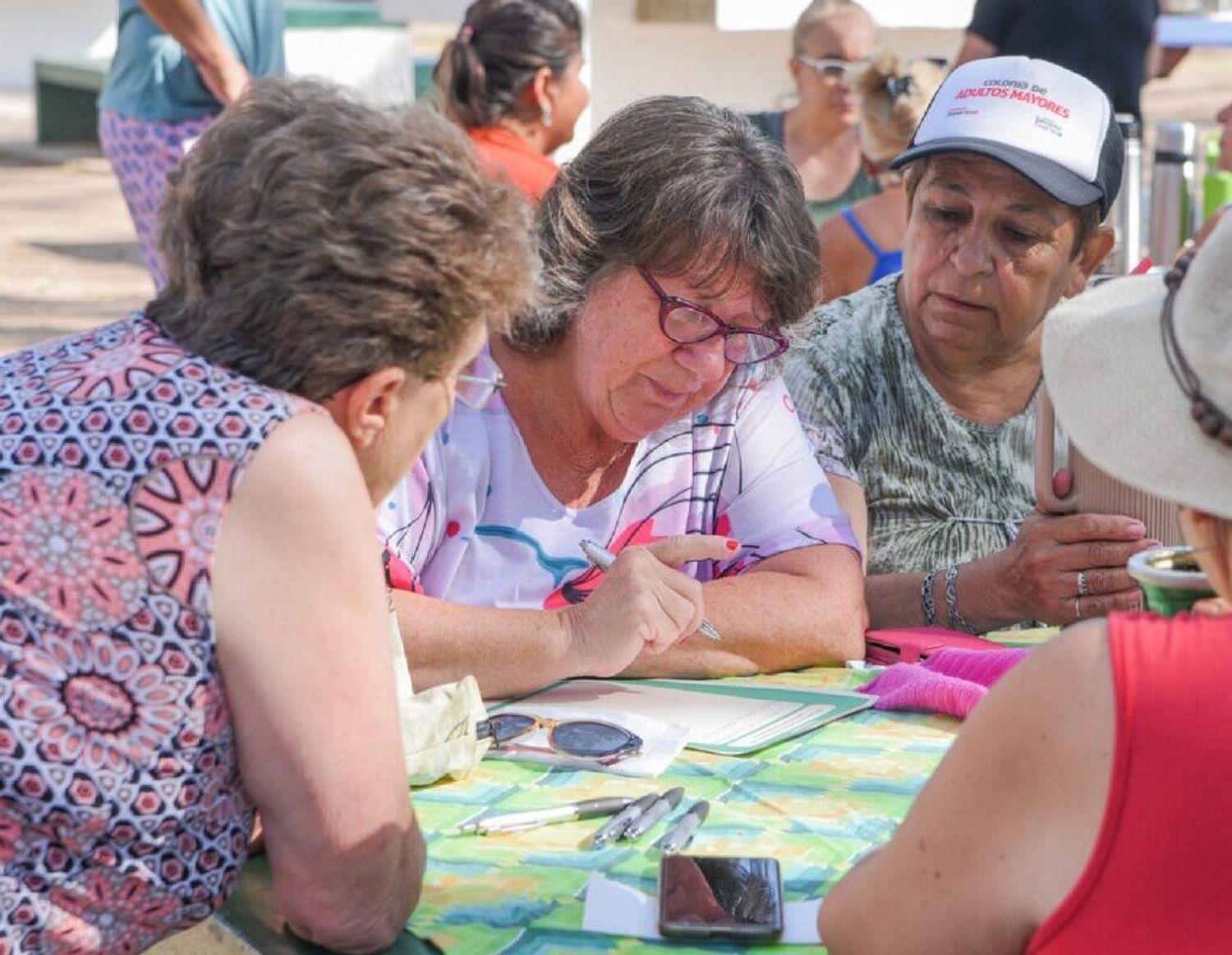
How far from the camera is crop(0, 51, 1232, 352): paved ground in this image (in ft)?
31.1

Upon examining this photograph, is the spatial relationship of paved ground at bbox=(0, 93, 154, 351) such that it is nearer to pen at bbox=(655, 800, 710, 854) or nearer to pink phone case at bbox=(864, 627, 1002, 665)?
pink phone case at bbox=(864, 627, 1002, 665)

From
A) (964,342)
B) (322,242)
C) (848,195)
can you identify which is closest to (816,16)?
(848,195)

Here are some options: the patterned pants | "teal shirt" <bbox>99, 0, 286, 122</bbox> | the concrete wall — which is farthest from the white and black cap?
the concrete wall

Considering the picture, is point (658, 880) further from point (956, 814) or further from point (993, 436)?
point (993, 436)

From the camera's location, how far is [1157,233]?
6.73 m

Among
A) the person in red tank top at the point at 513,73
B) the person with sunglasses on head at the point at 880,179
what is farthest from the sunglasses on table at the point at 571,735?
the person in red tank top at the point at 513,73

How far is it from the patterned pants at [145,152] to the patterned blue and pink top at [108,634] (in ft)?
14.2

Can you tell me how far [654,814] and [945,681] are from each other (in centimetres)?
62

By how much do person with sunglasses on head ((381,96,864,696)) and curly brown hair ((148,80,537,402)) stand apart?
2.75 ft

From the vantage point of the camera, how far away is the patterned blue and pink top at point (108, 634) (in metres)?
1.65

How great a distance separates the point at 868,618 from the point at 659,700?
29.3 inches

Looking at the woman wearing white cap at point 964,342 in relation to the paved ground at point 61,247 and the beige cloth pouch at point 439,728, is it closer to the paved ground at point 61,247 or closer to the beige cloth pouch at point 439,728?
the beige cloth pouch at point 439,728

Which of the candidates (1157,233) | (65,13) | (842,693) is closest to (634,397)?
(842,693)

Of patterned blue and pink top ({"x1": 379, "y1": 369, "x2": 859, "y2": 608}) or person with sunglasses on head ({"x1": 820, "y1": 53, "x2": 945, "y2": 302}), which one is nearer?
patterned blue and pink top ({"x1": 379, "y1": 369, "x2": 859, "y2": 608})
